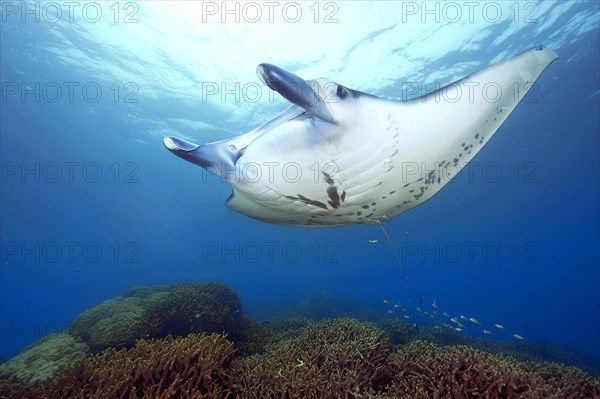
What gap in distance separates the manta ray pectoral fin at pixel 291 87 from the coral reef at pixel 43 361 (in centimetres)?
601

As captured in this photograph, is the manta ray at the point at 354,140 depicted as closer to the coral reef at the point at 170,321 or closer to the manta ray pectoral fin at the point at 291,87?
the manta ray pectoral fin at the point at 291,87

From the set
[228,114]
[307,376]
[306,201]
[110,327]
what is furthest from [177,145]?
[228,114]

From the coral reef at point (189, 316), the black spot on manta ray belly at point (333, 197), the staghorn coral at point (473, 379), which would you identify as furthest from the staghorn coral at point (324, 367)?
the coral reef at point (189, 316)

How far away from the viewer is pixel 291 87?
2.31 metres

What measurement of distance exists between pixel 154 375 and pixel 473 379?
137 inches

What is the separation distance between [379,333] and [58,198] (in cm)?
4729

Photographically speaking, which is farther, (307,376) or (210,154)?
(307,376)

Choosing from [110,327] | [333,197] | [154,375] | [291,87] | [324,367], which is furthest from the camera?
[110,327]

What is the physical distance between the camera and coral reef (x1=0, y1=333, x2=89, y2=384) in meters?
5.50

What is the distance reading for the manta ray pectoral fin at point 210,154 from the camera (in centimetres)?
292

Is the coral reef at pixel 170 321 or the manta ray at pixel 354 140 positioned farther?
the coral reef at pixel 170 321

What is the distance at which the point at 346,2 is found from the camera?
1358cm

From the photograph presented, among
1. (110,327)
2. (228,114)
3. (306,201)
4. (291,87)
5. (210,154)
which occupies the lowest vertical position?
(110,327)

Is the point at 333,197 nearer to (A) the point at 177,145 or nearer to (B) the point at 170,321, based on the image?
(A) the point at 177,145
